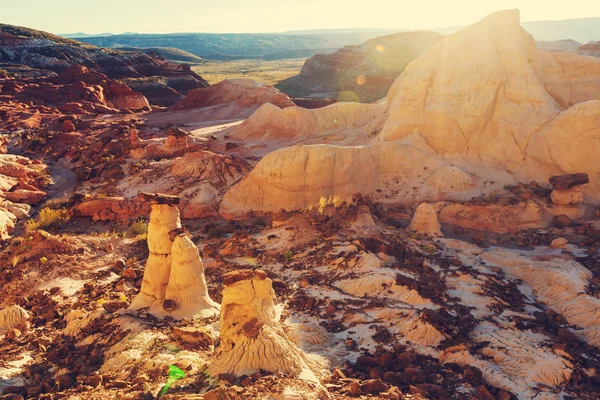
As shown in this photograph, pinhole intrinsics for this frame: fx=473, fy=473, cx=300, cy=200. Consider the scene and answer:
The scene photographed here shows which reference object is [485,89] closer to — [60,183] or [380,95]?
[60,183]

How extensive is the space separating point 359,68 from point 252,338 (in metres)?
74.9

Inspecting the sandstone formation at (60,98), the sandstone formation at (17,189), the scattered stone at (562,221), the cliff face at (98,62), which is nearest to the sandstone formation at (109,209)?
the sandstone formation at (17,189)

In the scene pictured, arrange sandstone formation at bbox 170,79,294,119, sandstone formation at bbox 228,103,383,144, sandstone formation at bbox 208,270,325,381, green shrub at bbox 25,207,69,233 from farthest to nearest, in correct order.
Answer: sandstone formation at bbox 170,79,294,119
sandstone formation at bbox 228,103,383,144
green shrub at bbox 25,207,69,233
sandstone formation at bbox 208,270,325,381

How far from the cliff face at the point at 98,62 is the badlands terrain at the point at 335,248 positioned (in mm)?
33287

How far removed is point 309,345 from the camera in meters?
9.84

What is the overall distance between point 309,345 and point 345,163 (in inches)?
434

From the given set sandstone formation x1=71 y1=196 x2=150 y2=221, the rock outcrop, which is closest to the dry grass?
sandstone formation x1=71 y1=196 x2=150 y2=221

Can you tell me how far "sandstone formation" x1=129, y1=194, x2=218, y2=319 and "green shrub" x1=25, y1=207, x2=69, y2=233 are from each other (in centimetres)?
956

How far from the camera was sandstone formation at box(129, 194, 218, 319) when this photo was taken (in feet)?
35.8

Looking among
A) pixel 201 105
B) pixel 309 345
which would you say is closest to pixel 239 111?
pixel 201 105

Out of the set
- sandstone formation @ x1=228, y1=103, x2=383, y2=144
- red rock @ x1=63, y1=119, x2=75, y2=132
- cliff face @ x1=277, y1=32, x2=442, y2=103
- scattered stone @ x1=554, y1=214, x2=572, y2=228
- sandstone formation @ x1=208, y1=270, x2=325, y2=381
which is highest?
cliff face @ x1=277, y1=32, x2=442, y2=103

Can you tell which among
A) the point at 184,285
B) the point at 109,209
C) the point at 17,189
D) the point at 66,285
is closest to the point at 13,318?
the point at 66,285

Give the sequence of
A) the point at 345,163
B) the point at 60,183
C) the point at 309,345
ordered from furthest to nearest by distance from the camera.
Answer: the point at 60,183, the point at 345,163, the point at 309,345

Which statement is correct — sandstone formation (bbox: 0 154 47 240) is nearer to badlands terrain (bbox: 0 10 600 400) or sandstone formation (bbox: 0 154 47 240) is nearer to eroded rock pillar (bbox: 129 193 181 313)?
badlands terrain (bbox: 0 10 600 400)
